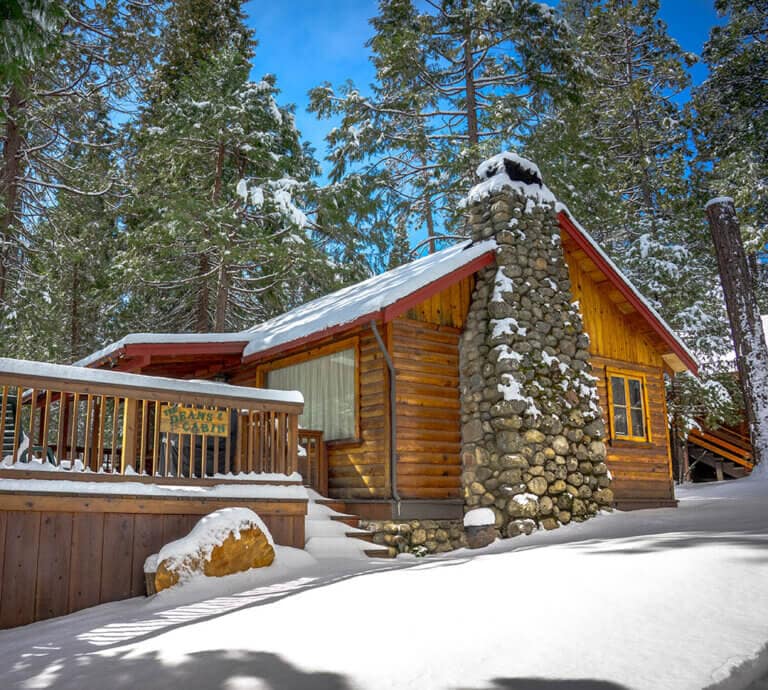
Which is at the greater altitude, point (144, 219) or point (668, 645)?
point (144, 219)

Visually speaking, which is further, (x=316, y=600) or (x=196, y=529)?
(x=196, y=529)

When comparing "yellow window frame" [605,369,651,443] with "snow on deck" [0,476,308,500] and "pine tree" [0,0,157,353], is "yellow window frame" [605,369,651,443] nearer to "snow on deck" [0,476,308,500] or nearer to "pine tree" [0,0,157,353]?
"snow on deck" [0,476,308,500]

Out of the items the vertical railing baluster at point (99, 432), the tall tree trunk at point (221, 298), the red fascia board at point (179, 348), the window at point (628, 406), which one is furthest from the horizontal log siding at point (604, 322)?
the tall tree trunk at point (221, 298)

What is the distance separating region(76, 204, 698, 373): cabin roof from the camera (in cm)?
1068

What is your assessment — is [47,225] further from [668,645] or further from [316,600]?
[668,645]

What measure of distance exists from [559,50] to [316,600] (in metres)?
18.4

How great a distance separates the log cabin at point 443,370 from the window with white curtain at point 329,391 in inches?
1.2

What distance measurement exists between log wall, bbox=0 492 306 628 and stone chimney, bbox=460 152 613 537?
16.0 feet

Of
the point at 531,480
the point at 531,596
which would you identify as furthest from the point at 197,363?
the point at 531,596

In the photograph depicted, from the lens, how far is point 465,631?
4086 millimetres

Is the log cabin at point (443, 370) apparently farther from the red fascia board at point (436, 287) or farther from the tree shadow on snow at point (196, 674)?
the tree shadow on snow at point (196, 674)

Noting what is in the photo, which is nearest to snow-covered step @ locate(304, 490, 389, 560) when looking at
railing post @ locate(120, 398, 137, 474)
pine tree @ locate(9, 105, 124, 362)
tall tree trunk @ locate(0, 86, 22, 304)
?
railing post @ locate(120, 398, 137, 474)

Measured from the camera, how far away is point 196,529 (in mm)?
7336

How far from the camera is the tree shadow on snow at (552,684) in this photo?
10.6 feet
